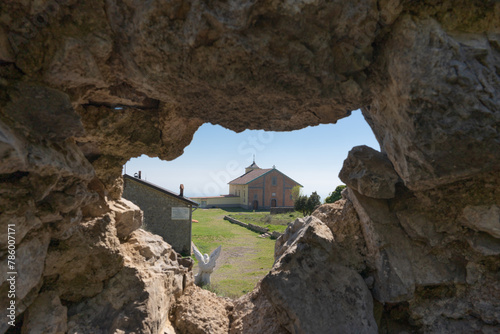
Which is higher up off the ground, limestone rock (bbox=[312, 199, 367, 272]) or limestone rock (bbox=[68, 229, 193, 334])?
limestone rock (bbox=[312, 199, 367, 272])

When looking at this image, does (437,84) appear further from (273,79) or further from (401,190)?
(401,190)

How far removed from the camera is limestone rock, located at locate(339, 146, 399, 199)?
14.3 ft

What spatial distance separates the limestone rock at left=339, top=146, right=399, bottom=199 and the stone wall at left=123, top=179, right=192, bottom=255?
12045mm

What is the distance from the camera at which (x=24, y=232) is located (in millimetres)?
2752

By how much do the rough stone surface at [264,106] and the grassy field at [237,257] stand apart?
18.0 ft

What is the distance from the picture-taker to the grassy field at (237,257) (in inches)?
385

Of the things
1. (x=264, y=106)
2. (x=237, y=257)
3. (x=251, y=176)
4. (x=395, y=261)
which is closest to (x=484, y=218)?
(x=395, y=261)

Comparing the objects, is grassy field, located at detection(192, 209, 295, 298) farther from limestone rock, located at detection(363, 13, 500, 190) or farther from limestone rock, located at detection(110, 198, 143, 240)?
limestone rock, located at detection(363, 13, 500, 190)

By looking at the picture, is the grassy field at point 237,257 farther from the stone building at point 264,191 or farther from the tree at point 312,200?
the stone building at point 264,191

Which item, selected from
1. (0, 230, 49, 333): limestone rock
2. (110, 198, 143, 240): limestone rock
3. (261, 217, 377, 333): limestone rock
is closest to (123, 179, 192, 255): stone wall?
(110, 198, 143, 240): limestone rock

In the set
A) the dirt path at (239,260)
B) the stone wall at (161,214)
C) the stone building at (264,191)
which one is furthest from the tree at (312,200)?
the stone wall at (161,214)

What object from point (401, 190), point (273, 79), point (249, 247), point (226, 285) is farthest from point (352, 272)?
point (249, 247)

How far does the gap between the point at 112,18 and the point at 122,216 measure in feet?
10.5

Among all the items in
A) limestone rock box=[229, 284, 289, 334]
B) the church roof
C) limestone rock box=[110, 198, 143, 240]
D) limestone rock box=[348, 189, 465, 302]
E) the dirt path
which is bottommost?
the dirt path
